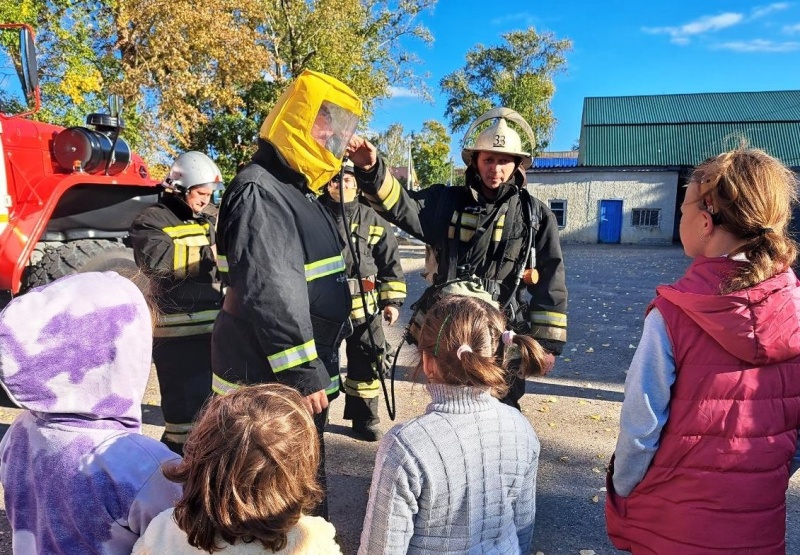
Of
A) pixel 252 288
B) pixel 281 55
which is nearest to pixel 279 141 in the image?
pixel 252 288

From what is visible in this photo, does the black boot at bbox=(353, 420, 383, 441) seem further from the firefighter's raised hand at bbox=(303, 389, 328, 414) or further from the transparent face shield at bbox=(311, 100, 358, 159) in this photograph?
the transparent face shield at bbox=(311, 100, 358, 159)

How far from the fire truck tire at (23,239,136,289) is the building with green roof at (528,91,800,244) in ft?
74.2

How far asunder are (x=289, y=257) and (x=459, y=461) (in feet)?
3.16

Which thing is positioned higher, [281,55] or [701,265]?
[281,55]

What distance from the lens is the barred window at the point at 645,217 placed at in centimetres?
2509

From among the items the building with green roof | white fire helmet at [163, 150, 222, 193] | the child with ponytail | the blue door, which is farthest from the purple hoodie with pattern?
the blue door

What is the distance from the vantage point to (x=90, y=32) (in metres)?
13.5

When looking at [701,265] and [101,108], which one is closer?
[701,265]

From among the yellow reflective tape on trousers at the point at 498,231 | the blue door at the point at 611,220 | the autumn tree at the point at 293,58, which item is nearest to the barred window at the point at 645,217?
the blue door at the point at 611,220

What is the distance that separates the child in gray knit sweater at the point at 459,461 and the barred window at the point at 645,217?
2570 centimetres

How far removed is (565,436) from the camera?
426cm

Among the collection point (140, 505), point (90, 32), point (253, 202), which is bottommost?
point (140, 505)

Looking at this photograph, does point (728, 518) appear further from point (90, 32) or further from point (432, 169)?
point (432, 169)

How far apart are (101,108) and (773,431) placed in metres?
14.8
